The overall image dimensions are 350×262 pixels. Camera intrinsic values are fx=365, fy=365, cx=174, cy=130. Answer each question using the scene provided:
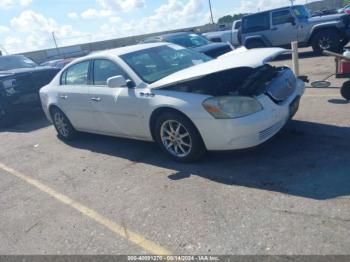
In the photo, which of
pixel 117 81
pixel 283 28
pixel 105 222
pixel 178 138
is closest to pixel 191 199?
pixel 105 222

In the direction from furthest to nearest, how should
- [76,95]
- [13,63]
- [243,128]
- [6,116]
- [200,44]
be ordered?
[200,44] < [13,63] < [6,116] < [76,95] < [243,128]

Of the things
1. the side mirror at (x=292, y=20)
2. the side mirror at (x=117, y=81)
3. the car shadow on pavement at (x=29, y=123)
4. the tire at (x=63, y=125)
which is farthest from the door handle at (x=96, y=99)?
the side mirror at (x=292, y=20)

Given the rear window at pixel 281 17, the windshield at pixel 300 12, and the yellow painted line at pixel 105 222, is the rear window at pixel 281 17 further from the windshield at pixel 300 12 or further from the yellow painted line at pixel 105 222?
the yellow painted line at pixel 105 222

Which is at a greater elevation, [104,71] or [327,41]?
[104,71]

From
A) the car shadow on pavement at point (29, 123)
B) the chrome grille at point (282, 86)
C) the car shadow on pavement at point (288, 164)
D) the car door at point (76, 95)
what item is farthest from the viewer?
the car shadow on pavement at point (29, 123)

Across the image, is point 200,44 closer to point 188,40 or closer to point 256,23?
point 188,40

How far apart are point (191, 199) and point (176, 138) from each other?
3.51ft

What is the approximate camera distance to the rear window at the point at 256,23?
14.2 metres

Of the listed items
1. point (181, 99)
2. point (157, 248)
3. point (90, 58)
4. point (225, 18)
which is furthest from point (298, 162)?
point (225, 18)

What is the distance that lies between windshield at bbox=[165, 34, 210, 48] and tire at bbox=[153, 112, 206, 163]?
7184 mm

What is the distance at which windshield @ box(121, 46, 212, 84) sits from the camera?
5.15m

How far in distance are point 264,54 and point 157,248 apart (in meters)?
2.87

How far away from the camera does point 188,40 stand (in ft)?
39.5

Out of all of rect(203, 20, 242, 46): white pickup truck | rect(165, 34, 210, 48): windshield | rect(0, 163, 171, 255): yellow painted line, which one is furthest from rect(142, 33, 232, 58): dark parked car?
rect(0, 163, 171, 255): yellow painted line
